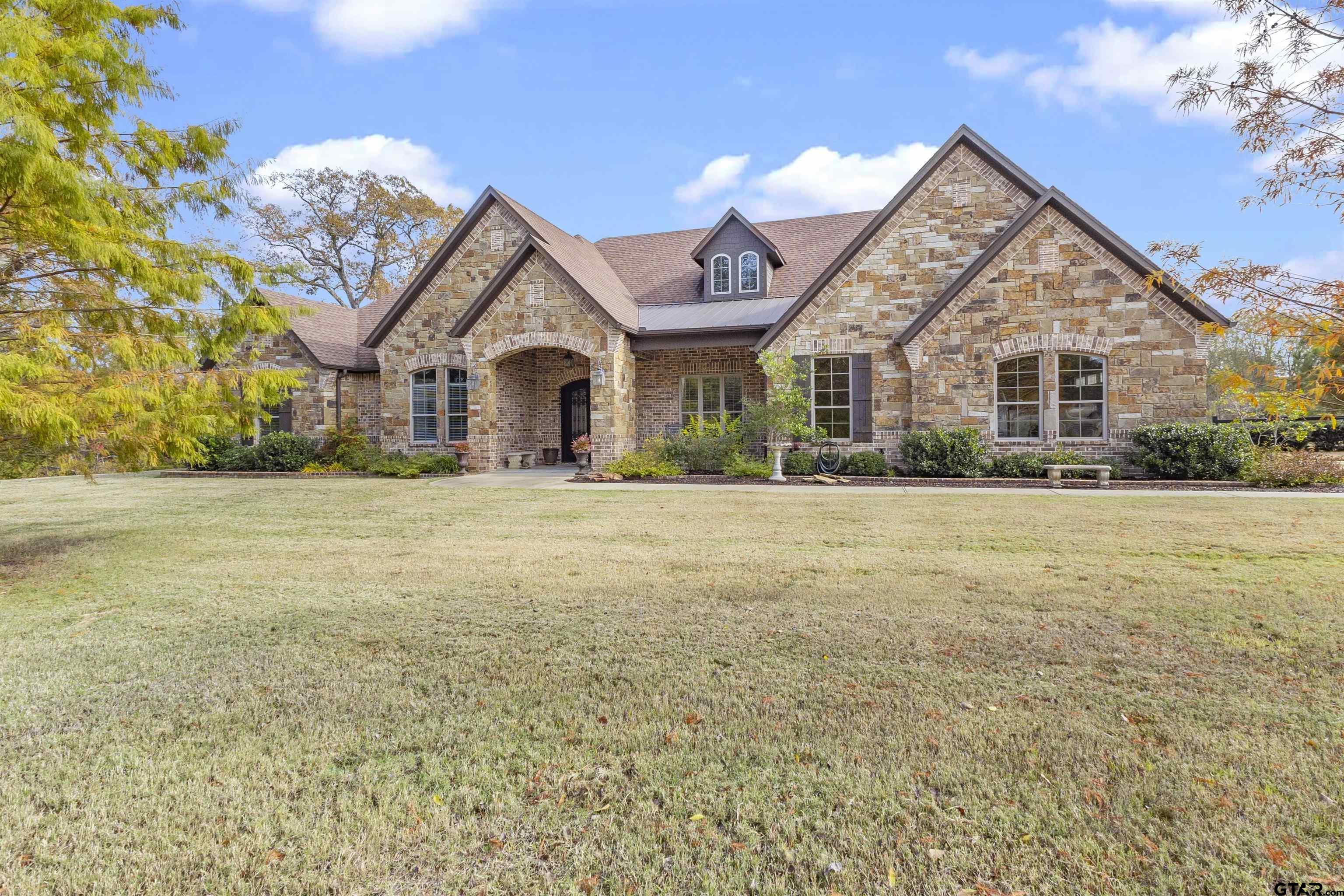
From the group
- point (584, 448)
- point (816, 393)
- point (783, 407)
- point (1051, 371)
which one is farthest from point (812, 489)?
point (584, 448)

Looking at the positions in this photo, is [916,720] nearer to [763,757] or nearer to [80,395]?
[763,757]

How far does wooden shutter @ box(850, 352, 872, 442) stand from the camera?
15648mm

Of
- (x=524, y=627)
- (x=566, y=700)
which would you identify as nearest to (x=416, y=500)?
(x=524, y=627)

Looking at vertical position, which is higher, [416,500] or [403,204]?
[403,204]

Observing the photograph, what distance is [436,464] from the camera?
56.5ft

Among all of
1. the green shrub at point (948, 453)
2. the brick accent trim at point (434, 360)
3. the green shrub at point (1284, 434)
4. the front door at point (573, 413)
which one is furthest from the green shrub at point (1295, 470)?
the brick accent trim at point (434, 360)

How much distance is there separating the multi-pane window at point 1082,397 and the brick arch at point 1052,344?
28 centimetres

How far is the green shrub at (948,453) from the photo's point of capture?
14.1 meters

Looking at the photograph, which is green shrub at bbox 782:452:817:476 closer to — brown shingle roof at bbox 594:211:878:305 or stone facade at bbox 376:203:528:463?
brown shingle roof at bbox 594:211:878:305

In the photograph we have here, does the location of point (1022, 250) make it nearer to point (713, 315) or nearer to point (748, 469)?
point (748, 469)

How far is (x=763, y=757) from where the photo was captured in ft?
9.54

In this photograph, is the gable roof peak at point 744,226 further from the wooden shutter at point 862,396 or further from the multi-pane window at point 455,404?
the multi-pane window at point 455,404

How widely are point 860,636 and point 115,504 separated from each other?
41.8 ft

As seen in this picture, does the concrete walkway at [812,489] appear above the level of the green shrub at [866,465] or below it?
below
